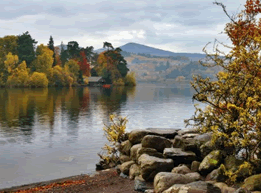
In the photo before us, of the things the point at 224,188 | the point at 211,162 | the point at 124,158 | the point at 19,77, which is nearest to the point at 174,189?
the point at 224,188

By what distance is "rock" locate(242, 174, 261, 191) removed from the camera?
43.8ft

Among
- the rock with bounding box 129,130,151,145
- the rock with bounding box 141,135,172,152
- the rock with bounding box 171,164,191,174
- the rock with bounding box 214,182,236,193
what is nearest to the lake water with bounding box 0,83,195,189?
the rock with bounding box 129,130,151,145

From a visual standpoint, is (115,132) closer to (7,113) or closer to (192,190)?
(192,190)

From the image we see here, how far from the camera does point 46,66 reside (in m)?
145

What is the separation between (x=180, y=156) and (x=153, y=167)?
179 cm

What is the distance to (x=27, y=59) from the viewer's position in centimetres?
14312

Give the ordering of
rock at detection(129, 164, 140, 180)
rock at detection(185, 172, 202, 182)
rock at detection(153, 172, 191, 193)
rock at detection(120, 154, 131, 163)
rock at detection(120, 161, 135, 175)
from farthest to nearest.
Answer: rock at detection(120, 154, 131, 163) < rock at detection(120, 161, 135, 175) < rock at detection(129, 164, 140, 180) < rock at detection(185, 172, 202, 182) < rock at detection(153, 172, 191, 193)

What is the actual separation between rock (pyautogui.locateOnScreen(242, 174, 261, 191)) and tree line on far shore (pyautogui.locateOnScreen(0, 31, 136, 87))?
130 meters

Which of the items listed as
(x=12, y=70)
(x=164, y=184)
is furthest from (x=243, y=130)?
(x=12, y=70)

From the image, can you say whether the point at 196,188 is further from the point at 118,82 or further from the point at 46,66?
the point at 118,82

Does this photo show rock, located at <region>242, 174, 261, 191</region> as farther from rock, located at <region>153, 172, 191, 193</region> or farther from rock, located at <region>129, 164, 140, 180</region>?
rock, located at <region>129, 164, 140, 180</region>

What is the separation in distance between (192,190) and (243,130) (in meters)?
3.53

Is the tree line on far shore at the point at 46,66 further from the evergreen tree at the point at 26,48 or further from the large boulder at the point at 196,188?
the large boulder at the point at 196,188

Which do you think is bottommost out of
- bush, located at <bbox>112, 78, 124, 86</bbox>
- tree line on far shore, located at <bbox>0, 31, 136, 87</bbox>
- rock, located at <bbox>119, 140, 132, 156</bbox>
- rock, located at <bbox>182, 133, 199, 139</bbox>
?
rock, located at <bbox>119, 140, 132, 156</bbox>
